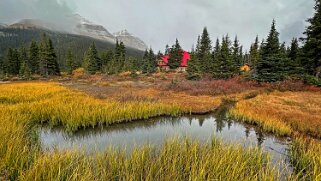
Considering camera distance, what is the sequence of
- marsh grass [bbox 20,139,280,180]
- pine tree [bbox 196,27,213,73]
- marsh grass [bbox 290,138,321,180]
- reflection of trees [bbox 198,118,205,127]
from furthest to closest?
1. pine tree [bbox 196,27,213,73]
2. reflection of trees [bbox 198,118,205,127]
3. marsh grass [bbox 290,138,321,180]
4. marsh grass [bbox 20,139,280,180]

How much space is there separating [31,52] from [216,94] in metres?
66.6

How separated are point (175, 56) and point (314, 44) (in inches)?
1632

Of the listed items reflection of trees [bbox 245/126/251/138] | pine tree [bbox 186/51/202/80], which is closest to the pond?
reflection of trees [bbox 245/126/251/138]

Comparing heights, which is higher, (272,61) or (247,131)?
(272,61)

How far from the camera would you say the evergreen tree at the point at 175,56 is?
214ft

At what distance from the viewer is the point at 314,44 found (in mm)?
27906

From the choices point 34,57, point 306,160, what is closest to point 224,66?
point 306,160

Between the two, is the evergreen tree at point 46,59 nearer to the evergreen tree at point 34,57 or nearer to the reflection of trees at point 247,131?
the evergreen tree at point 34,57

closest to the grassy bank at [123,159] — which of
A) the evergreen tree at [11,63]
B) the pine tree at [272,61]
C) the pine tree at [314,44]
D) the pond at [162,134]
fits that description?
the pond at [162,134]

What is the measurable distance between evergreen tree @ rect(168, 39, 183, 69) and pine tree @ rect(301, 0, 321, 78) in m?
38.5

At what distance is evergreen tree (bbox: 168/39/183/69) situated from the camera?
65106mm

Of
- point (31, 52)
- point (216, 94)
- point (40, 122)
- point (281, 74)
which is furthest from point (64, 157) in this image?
point (31, 52)

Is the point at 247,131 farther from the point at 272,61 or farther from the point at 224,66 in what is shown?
the point at 224,66

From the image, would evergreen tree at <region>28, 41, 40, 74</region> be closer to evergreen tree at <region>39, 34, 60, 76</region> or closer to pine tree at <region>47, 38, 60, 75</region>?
evergreen tree at <region>39, 34, 60, 76</region>
